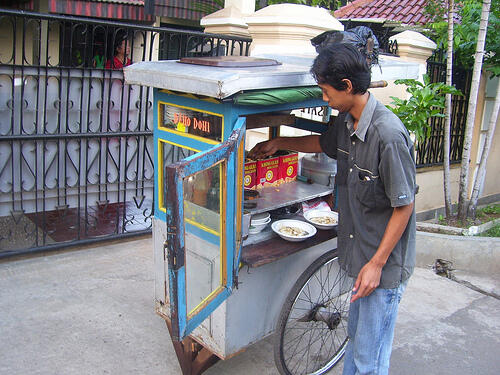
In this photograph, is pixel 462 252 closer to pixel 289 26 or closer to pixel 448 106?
pixel 448 106

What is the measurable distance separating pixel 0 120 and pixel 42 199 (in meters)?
0.74

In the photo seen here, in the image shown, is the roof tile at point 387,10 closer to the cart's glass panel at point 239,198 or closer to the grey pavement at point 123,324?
the grey pavement at point 123,324

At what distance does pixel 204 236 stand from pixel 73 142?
7.66ft

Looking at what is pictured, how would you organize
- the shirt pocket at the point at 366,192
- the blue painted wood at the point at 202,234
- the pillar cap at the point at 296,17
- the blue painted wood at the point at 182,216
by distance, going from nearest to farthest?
the blue painted wood at the point at 182,216 → the shirt pocket at the point at 366,192 → the blue painted wood at the point at 202,234 → the pillar cap at the point at 296,17

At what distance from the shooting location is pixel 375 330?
7.72ft

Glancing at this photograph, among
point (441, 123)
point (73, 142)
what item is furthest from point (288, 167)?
point (441, 123)

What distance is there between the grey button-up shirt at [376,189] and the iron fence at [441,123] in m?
4.25

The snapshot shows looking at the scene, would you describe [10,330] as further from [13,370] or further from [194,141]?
[194,141]

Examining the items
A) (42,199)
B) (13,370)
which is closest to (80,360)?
(13,370)

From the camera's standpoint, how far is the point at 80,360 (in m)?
3.04

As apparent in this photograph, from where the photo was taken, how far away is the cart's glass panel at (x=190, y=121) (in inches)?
98.0

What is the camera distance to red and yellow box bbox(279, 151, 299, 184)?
3217 millimetres

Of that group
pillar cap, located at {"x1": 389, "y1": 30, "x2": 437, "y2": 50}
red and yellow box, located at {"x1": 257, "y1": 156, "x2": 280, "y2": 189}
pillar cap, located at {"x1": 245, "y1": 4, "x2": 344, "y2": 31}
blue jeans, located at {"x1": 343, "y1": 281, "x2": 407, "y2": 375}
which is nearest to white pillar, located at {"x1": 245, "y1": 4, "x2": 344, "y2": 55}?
pillar cap, located at {"x1": 245, "y1": 4, "x2": 344, "y2": 31}

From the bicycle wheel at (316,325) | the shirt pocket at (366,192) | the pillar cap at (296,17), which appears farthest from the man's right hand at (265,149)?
the pillar cap at (296,17)
